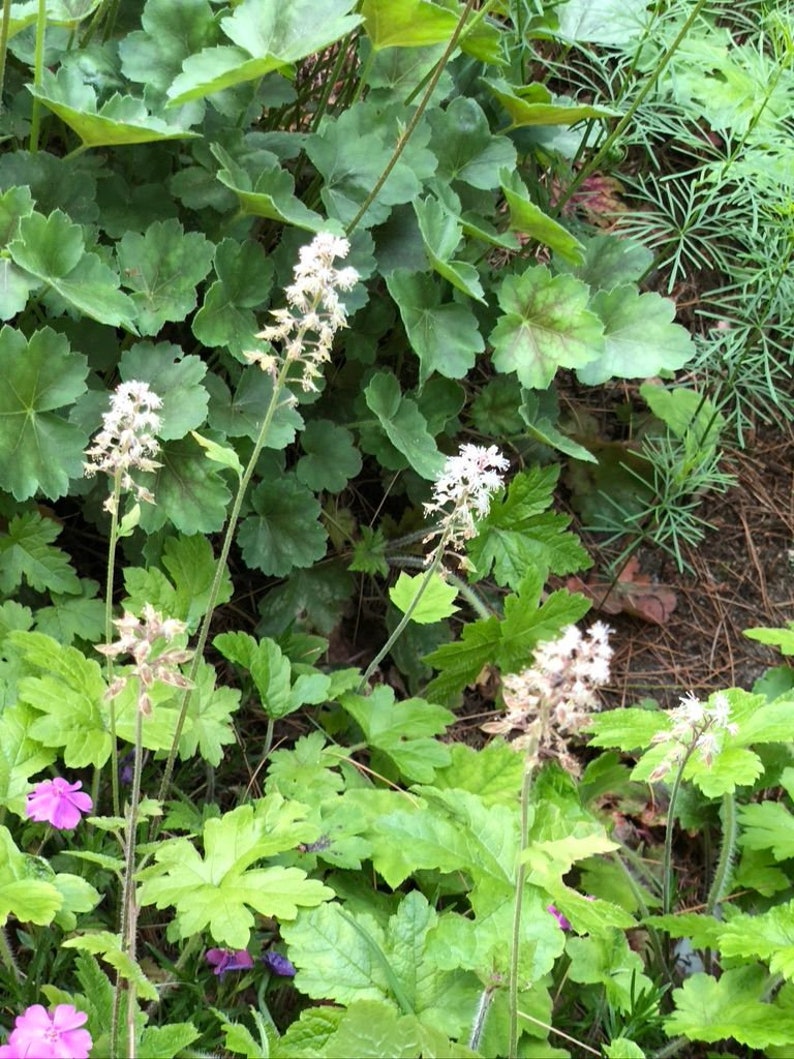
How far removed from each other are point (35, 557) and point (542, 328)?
3.56ft

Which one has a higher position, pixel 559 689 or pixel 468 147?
pixel 559 689

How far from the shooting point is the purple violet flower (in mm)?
1686

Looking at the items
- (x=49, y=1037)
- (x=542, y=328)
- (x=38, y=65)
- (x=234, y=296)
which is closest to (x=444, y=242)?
(x=542, y=328)

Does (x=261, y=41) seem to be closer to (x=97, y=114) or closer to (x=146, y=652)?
(x=97, y=114)

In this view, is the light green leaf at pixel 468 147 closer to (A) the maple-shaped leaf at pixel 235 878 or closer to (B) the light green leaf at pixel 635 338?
(B) the light green leaf at pixel 635 338

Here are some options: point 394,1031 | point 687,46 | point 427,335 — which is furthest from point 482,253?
point 394,1031

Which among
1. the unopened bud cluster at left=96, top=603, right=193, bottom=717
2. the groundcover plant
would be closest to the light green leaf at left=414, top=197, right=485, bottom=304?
the groundcover plant

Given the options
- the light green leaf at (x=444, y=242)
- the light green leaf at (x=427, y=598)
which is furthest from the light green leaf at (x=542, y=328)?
the light green leaf at (x=427, y=598)

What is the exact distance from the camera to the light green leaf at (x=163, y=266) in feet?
6.48

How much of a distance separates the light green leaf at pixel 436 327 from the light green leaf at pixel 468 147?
0.29 m

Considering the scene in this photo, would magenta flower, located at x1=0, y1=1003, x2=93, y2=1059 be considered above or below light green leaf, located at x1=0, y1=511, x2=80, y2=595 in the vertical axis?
above

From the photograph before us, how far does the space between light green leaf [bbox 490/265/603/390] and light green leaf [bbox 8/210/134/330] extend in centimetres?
77

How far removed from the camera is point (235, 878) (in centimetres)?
149

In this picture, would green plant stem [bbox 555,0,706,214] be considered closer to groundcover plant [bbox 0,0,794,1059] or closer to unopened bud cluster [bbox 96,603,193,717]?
groundcover plant [bbox 0,0,794,1059]
